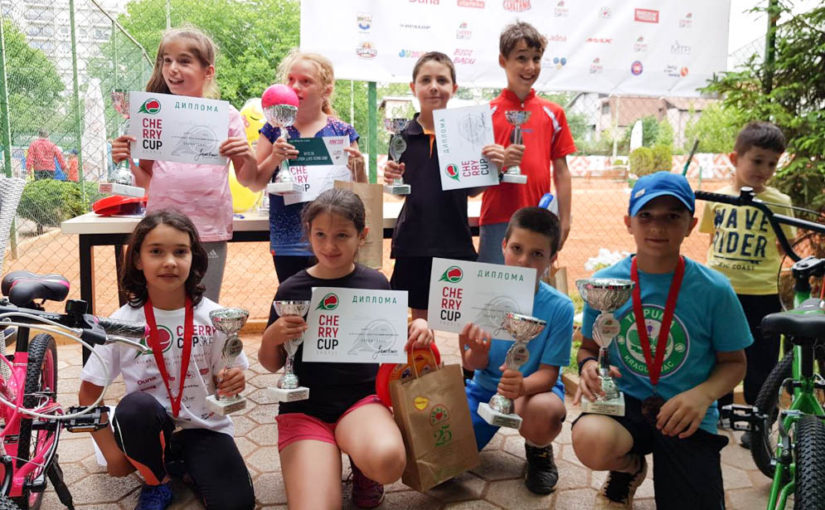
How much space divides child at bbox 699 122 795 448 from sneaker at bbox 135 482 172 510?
2510 millimetres

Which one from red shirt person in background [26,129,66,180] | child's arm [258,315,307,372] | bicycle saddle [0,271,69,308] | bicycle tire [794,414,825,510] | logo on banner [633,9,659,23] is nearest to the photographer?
bicycle tire [794,414,825,510]

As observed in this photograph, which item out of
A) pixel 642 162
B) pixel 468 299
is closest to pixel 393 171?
pixel 468 299

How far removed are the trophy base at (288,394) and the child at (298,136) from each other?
0.98 m

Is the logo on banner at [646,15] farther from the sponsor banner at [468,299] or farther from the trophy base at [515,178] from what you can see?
the sponsor banner at [468,299]

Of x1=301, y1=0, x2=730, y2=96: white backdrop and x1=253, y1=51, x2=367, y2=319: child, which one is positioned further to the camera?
x1=301, y1=0, x2=730, y2=96: white backdrop

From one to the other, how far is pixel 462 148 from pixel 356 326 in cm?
108

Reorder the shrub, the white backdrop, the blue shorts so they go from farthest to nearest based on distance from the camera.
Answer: the shrub, the white backdrop, the blue shorts

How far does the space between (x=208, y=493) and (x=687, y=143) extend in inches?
984

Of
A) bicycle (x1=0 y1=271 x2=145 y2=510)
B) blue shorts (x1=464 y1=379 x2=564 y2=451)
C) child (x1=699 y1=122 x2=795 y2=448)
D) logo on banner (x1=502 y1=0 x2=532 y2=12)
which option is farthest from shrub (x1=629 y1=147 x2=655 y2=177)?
bicycle (x1=0 y1=271 x2=145 y2=510)

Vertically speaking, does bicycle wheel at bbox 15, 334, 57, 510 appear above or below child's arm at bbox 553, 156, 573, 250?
below

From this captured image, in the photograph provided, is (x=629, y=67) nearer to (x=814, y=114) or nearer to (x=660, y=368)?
(x=814, y=114)

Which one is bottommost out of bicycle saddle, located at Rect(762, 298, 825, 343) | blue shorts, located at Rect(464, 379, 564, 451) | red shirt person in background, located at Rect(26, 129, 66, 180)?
blue shorts, located at Rect(464, 379, 564, 451)

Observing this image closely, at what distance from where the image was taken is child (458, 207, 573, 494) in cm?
229

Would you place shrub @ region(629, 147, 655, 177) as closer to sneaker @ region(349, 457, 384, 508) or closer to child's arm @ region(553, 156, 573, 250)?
child's arm @ region(553, 156, 573, 250)
